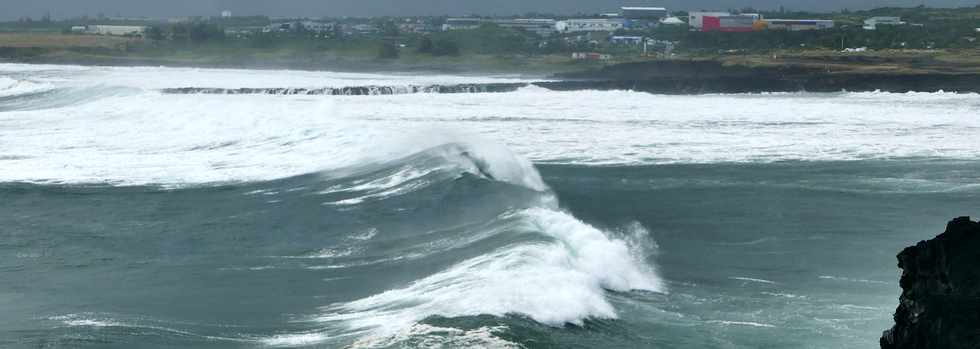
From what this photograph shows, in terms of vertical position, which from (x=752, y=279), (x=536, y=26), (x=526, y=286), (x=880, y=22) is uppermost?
(x=526, y=286)

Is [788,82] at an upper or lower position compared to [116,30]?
upper

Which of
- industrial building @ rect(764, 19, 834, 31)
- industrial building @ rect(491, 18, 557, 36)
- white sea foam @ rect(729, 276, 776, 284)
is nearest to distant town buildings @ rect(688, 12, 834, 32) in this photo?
industrial building @ rect(764, 19, 834, 31)

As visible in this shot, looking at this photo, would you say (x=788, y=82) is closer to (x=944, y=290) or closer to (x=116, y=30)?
(x=944, y=290)

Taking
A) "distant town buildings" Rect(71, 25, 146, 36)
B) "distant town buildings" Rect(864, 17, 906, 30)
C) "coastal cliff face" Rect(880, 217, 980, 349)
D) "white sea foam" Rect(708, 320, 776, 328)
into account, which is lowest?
"distant town buildings" Rect(71, 25, 146, 36)

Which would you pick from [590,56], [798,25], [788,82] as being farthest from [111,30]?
[788,82]

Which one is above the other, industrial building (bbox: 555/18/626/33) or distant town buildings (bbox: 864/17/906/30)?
distant town buildings (bbox: 864/17/906/30)

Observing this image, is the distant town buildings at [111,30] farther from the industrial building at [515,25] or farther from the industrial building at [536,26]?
the industrial building at [536,26]

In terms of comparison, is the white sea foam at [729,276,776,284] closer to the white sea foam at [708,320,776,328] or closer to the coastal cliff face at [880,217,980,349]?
the white sea foam at [708,320,776,328]
